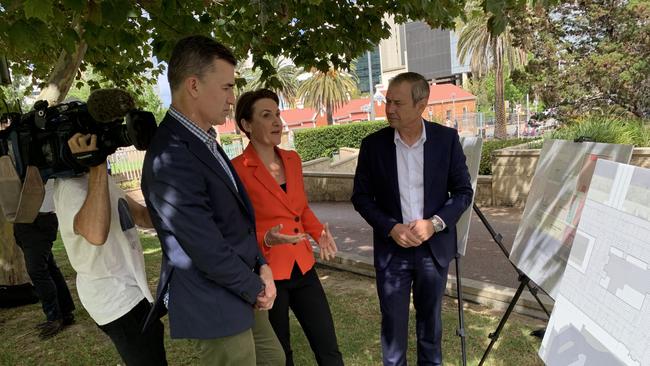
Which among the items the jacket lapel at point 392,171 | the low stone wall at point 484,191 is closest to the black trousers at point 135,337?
the jacket lapel at point 392,171

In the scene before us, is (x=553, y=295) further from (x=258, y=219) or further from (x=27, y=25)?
(x=27, y=25)

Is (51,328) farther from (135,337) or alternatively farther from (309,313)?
(309,313)

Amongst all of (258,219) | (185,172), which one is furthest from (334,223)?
(185,172)

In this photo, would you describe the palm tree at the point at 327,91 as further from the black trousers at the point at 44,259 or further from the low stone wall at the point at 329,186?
the black trousers at the point at 44,259

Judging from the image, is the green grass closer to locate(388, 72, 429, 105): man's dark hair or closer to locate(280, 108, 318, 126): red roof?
locate(388, 72, 429, 105): man's dark hair

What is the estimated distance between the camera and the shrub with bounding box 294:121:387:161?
2341 cm

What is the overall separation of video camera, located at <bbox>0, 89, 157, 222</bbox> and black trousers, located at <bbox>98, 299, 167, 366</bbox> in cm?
68

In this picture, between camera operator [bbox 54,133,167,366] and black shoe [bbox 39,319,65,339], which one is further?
black shoe [bbox 39,319,65,339]

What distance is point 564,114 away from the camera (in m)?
12.5

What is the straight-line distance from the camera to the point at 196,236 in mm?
1575

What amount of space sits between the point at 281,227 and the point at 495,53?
70.5 ft

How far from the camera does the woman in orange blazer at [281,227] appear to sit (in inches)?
94.6

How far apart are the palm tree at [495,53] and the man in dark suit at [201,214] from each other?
20.5 meters

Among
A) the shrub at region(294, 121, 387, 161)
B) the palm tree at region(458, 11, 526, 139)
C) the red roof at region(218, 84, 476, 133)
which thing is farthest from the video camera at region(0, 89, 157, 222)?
the red roof at region(218, 84, 476, 133)
